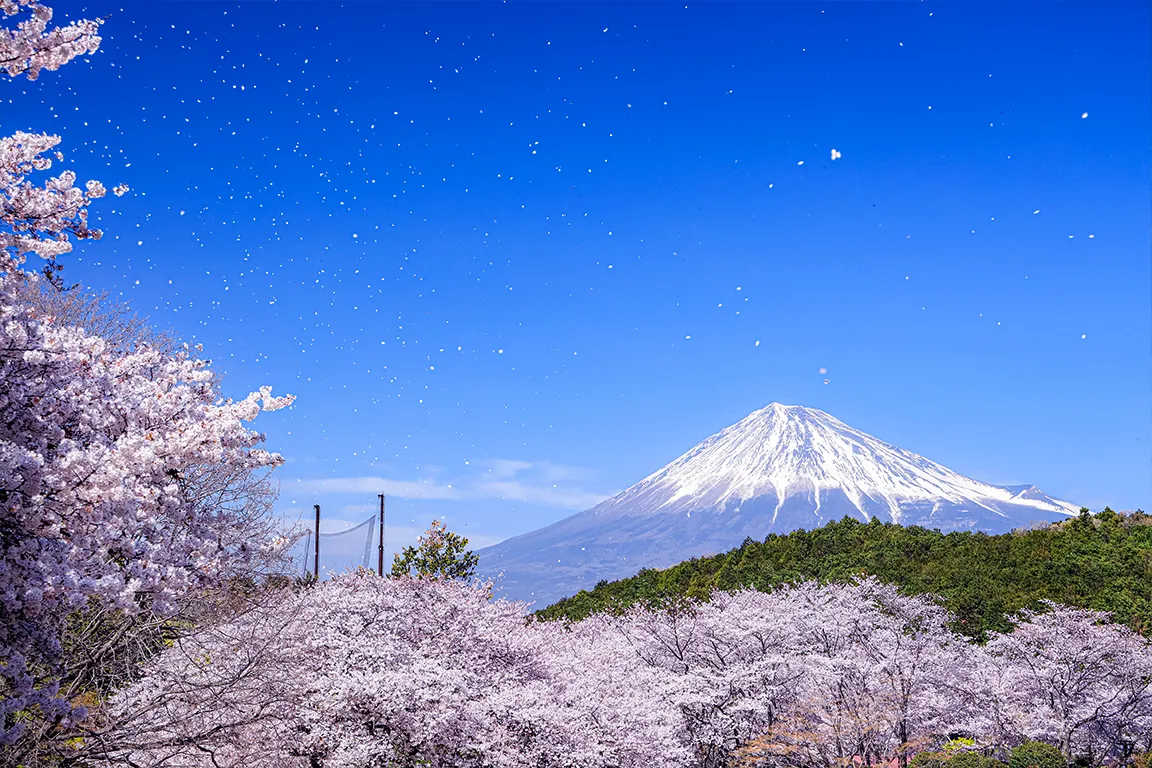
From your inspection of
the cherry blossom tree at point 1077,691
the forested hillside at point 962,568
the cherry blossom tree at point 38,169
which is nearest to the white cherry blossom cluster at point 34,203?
the cherry blossom tree at point 38,169

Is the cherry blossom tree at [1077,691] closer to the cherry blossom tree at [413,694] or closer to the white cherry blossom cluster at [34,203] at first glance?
the cherry blossom tree at [413,694]

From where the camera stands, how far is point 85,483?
16.3ft

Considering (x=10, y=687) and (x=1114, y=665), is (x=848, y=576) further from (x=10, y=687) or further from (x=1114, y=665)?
(x=10, y=687)

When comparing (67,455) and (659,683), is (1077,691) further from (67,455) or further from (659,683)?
(67,455)

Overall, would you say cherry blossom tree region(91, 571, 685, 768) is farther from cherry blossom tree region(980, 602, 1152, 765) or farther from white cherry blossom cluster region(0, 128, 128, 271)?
cherry blossom tree region(980, 602, 1152, 765)

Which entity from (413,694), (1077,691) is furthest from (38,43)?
(1077,691)

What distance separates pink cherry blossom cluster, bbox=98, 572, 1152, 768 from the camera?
13281 millimetres

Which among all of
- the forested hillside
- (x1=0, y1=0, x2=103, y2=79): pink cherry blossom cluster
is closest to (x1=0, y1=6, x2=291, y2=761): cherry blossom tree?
(x1=0, y1=0, x2=103, y2=79): pink cherry blossom cluster

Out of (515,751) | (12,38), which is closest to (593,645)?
(515,751)

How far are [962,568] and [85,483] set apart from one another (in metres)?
31.5

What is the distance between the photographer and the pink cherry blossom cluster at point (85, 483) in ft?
16.3

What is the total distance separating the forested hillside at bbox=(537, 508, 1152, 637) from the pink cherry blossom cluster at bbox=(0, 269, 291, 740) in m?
25.5

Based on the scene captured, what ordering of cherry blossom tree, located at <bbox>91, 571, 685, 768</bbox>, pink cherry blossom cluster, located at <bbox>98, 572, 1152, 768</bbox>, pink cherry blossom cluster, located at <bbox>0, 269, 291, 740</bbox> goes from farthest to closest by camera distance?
pink cherry blossom cluster, located at <bbox>98, 572, 1152, 768</bbox>
cherry blossom tree, located at <bbox>91, 571, 685, 768</bbox>
pink cherry blossom cluster, located at <bbox>0, 269, 291, 740</bbox>

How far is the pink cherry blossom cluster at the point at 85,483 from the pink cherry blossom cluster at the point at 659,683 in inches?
156
